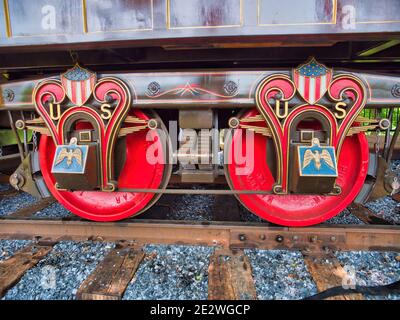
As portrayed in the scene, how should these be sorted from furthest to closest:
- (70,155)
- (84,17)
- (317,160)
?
(70,155)
(317,160)
(84,17)

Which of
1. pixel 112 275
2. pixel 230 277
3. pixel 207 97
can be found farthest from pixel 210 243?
pixel 207 97

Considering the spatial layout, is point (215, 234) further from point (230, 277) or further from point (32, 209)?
point (32, 209)

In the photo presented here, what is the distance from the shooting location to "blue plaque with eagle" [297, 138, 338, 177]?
5.44 ft

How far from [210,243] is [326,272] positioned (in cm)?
81

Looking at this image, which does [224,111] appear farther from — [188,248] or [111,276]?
[111,276]

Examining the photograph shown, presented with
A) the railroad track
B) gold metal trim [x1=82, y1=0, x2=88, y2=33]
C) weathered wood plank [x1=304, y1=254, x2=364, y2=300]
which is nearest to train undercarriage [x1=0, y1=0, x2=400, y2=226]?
gold metal trim [x1=82, y1=0, x2=88, y2=33]

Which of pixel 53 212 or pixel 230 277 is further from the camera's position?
pixel 53 212

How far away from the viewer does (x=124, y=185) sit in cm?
220

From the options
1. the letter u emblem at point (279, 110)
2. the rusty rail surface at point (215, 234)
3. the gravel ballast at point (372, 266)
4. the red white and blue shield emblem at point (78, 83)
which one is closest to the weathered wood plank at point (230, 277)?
the rusty rail surface at point (215, 234)

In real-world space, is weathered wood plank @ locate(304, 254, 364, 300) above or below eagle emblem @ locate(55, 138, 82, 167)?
below

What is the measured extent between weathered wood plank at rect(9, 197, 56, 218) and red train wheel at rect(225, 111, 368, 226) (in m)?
1.99

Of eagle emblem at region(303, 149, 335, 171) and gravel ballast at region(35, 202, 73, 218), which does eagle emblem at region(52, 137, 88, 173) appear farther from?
eagle emblem at region(303, 149, 335, 171)

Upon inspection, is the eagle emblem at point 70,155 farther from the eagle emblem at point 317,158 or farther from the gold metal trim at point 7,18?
the eagle emblem at point 317,158

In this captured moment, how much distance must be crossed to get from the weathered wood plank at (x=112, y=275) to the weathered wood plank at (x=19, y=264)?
460 mm
